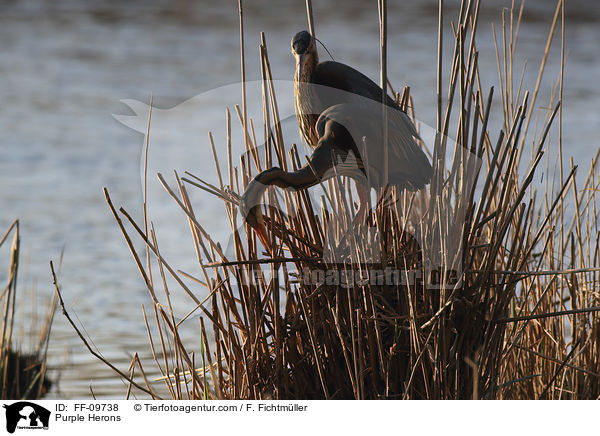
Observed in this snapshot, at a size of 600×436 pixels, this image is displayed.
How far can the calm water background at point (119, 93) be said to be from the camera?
185 cm

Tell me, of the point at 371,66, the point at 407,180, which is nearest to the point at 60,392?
the point at 407,180

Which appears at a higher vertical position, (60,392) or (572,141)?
(572,141)

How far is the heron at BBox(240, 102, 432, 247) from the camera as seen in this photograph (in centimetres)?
74

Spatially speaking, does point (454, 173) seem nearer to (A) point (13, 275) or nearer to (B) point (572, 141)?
(A) point (13, 275)

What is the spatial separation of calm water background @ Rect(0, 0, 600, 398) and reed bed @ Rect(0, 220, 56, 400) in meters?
0.11

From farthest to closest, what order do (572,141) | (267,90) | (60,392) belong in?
(572,141), (60,392), (267,90)

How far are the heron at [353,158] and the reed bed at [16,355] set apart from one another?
0.98ft

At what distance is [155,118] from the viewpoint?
3.04 ft

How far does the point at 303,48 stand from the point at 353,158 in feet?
0.41

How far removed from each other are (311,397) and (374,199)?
235mm
